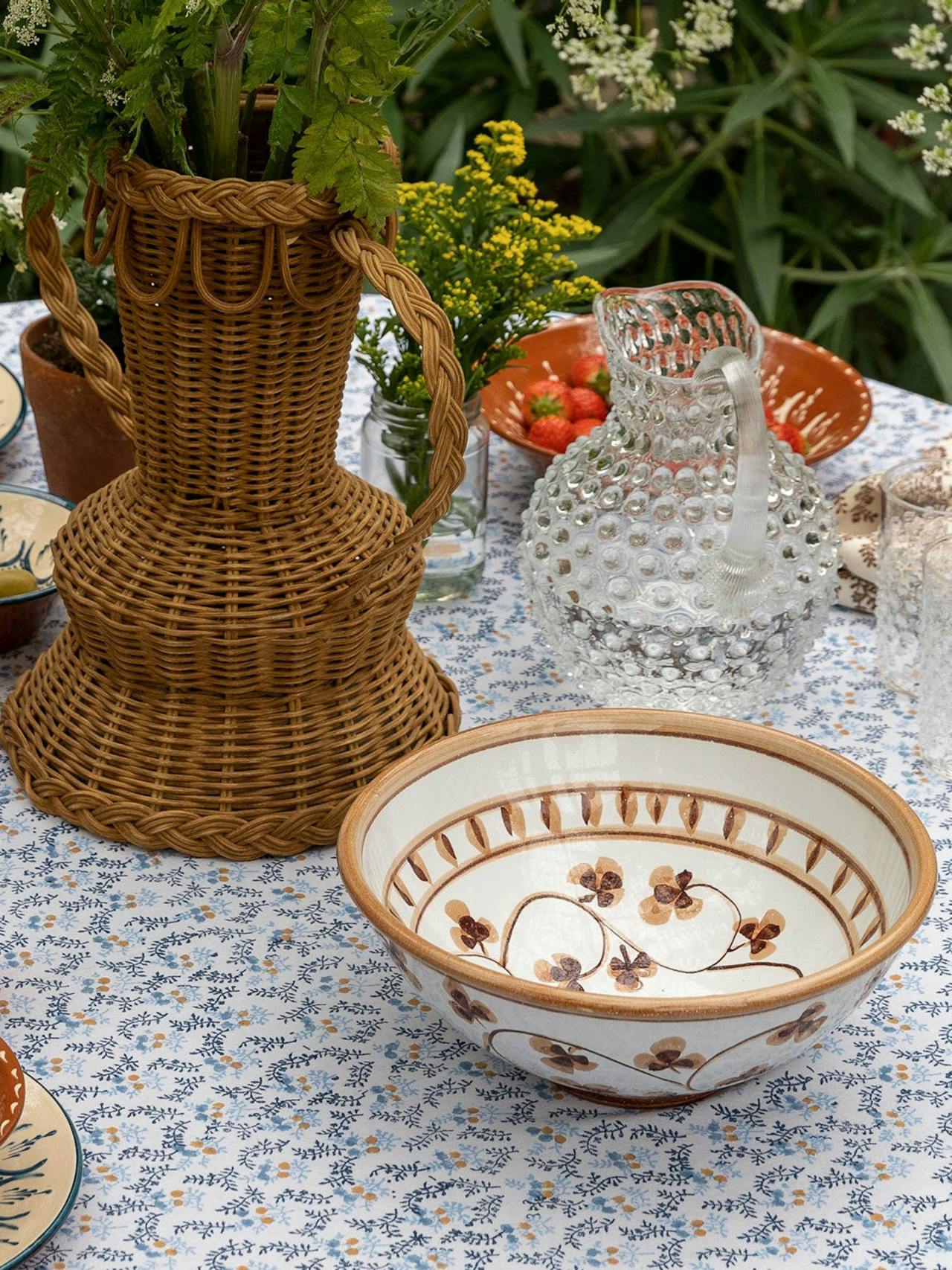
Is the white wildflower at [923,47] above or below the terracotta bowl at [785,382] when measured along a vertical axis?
above

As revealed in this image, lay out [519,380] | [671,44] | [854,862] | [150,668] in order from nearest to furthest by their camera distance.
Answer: [854,862] < [150,668] < [519,380] < [671,44]

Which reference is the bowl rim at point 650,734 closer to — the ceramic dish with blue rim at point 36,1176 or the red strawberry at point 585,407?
the ceramic dish with blue rim at point 36,1176

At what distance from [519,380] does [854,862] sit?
0.72m

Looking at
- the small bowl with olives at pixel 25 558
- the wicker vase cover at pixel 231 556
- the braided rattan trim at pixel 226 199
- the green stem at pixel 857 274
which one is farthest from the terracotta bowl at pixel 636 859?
the green stem at pixel 857 274

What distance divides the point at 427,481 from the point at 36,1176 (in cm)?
61

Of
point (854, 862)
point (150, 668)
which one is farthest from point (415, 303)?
point (854, 862)

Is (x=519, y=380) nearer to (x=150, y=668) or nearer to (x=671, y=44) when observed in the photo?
(x=150, y=668)

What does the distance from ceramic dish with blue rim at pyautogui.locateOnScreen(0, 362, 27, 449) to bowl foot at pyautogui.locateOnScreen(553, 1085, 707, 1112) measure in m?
0.82

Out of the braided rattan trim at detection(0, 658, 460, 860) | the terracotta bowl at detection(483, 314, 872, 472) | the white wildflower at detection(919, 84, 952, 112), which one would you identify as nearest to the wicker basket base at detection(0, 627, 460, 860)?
the braided rattan trim at detection(0, 658, 460, 860)

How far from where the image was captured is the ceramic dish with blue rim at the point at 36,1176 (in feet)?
2.15

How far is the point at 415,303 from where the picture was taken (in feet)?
2.77

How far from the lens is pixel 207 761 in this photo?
0.95 metres

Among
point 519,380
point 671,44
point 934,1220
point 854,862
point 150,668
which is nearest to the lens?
point 934,1220

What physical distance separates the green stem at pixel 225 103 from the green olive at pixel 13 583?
383mm
